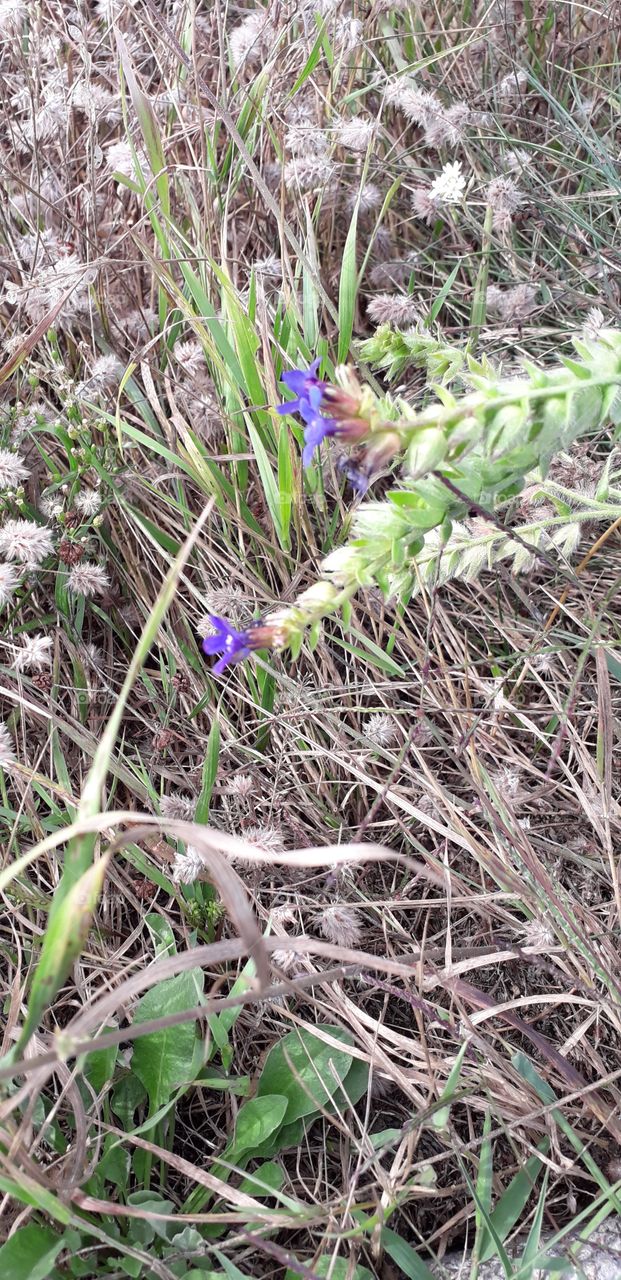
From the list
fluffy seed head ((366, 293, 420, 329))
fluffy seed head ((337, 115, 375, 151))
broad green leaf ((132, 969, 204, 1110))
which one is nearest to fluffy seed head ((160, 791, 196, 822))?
broad green leaf ((132, 969, 204, 1110))

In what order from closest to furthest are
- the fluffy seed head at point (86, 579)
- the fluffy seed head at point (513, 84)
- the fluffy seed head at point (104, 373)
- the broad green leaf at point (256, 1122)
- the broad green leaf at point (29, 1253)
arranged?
the broad green leaf at point (29, 1253), the broad green leaf at point (256, 1122), the fluffy seed head at point (86, 579), the fluffy seed head at point (104, 373), the fluffy seed head at point (513, 84)

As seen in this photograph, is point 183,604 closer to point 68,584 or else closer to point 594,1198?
point 68,584

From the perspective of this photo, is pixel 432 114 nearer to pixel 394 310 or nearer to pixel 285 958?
pixel 394 310

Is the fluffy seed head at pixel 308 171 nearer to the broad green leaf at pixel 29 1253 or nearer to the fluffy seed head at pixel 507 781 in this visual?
the fluffy seed head at pixel 507 781

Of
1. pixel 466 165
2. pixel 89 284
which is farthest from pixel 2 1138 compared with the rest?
pixel 466 165

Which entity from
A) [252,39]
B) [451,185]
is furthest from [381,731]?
[252,39]

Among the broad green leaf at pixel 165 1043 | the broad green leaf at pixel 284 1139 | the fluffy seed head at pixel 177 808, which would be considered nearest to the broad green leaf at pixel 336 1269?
the broad green leaf at pixel 284 1139

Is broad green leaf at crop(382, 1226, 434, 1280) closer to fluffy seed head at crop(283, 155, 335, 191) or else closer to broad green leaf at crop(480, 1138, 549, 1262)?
broad green leaf at crop(480, 1138, 549, 1262)
